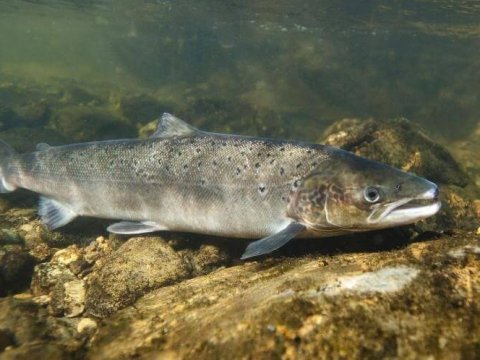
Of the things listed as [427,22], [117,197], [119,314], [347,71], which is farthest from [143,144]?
[427,22]

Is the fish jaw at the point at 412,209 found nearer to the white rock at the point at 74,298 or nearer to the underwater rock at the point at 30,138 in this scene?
the white rock at the point at 74,298

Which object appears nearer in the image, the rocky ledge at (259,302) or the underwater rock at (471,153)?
the rocky ledge at (259,302)

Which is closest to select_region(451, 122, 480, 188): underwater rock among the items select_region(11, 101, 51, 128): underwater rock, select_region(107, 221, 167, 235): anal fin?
select_region(107, 221, 167, 235): anal fin

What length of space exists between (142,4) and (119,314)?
3587 centimetres

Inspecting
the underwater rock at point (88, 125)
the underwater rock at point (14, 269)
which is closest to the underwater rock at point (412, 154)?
the underwater rock at point (14, 269)

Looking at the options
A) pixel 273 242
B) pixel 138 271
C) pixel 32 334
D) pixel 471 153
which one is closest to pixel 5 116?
pixel 138 271

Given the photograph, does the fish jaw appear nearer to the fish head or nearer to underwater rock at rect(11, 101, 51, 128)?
the fish head

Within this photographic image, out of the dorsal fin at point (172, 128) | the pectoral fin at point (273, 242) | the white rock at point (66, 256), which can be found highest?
the dorsal fin at point (172, 128)

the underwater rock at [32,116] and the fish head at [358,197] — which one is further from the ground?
the fish head at [358,197]

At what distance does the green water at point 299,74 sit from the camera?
17.9 meters

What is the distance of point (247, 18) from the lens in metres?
33.9

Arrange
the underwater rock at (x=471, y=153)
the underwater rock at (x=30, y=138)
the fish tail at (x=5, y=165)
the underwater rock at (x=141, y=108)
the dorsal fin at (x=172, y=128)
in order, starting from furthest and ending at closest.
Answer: the underwater rock at (x=141, y=108) < the underwater rock at (x=471, y=153) < the underwater rock at (x=30, y=138) < the fish tail at (x=5, y=165) < the dorsal fin at (x=172, y=128)

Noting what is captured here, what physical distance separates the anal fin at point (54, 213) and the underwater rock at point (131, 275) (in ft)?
5.95

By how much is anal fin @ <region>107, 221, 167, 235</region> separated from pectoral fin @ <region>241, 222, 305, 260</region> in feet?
5.64
